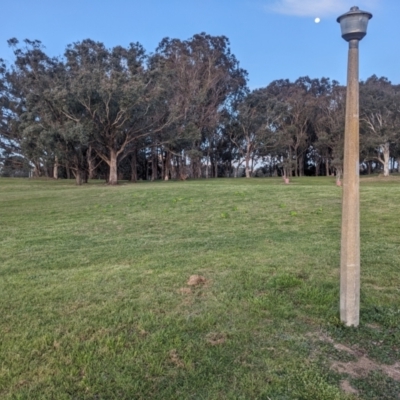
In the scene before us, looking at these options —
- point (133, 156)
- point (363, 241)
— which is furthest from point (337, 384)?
point (133, 156)

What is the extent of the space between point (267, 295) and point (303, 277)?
2.54ft

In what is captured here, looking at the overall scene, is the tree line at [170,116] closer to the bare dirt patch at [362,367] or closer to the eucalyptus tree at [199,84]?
the eucalyptus tree at [199,84]

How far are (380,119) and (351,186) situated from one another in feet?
127

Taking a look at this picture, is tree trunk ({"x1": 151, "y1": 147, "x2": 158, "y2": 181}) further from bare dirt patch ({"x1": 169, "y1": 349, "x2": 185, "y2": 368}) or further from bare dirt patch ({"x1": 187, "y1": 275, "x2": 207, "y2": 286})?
bare dirt patch ({"x1": 169, "y1": 349, "x2": 185, "y2": 368})

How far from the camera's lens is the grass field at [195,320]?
229 cm

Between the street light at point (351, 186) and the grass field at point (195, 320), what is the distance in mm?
266

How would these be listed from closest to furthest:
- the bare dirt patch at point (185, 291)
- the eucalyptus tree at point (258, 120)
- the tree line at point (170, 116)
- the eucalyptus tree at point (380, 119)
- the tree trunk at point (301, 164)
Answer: the bare dirt patch at point (185, 291) → the tree line at point (170, 116) → the eucalyptus tree at point (380, 119) → the eucalyptus tree at point (258, 120) → the tree trunk at point (301, 164)

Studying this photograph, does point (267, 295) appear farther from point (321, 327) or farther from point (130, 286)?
point (130, 286)

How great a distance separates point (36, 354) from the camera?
260cm

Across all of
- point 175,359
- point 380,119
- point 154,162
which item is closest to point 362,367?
point 175,359

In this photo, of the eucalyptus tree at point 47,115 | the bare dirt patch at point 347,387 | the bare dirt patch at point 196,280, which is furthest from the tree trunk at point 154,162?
the bare dirt patch at point 347,387

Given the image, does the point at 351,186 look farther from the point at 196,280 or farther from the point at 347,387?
the point at 196,280

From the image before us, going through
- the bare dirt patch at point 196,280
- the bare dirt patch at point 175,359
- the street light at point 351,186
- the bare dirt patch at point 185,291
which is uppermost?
the street light at point 351,186

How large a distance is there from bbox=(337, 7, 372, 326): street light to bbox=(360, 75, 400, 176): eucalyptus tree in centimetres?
3614
